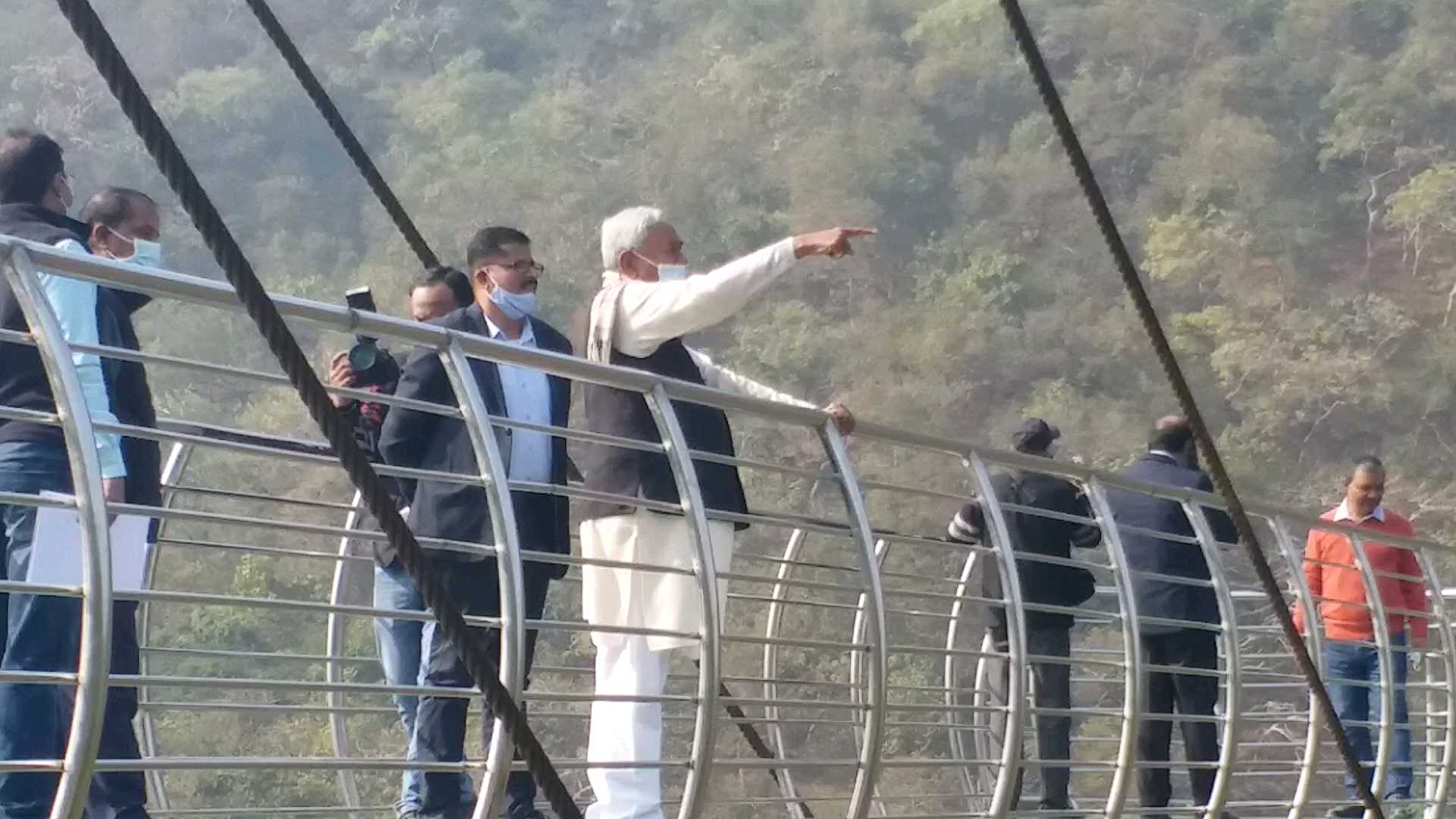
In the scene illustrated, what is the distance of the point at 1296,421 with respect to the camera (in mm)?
31016

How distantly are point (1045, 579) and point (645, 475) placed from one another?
1849 millimetres

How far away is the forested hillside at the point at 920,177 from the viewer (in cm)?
3222

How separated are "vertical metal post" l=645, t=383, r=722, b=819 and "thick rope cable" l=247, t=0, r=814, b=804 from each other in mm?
912

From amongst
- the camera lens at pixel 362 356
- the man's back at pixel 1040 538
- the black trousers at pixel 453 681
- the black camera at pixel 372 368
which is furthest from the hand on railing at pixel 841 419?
Result: the man's back at pixel 1040 538

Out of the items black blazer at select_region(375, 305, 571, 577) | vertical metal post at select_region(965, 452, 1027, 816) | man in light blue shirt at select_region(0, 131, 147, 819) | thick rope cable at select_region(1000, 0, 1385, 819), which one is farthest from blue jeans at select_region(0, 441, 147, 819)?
thick rope cable at select_region(1000, 0, 1385, 819)

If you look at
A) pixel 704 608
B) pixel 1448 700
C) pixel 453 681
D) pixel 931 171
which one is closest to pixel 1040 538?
pixel 1448 700

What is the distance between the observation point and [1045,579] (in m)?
5.11

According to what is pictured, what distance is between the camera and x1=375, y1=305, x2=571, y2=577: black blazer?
346 cm

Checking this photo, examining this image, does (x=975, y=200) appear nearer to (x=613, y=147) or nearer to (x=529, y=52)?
(x=613, y=147)

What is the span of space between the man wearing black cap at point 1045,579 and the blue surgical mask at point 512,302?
160cm

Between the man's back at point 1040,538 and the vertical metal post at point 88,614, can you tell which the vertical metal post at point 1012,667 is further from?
the vertical metal post at point 88,614

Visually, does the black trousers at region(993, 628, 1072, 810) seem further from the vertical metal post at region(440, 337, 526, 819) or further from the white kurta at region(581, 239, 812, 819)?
the vertical metal post at region(440, 337, 526, 819)

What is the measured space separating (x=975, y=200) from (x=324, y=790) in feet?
53.8

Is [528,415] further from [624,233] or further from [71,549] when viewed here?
[71,549]
